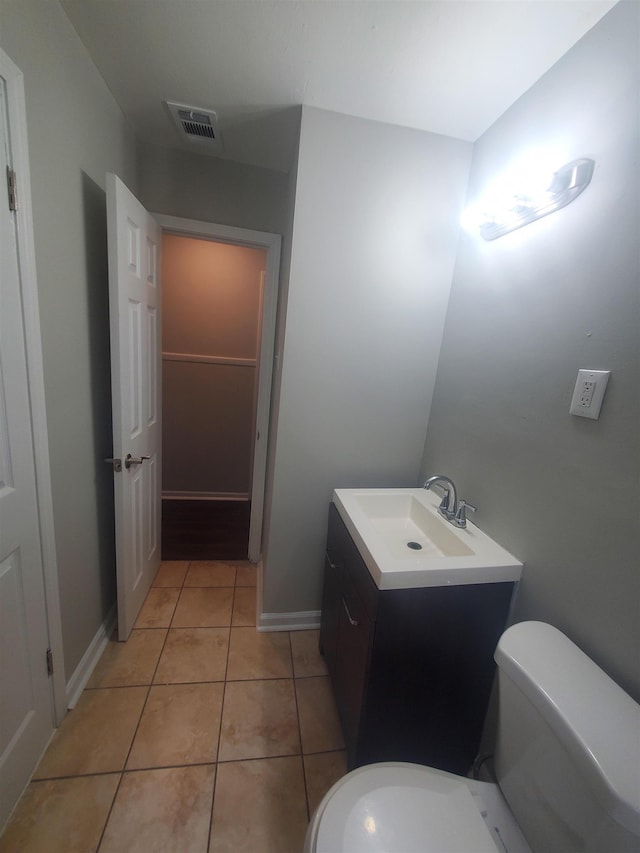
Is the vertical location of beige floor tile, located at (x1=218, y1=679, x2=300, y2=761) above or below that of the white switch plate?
below

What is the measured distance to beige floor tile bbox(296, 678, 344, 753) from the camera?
4.10ft

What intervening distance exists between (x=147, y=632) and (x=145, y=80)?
95.4 inches

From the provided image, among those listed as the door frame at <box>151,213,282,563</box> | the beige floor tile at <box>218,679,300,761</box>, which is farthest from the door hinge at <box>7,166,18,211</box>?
the beige floor tile at <box>218,679,300,761</box>

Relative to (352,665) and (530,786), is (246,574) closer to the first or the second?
(352,665)

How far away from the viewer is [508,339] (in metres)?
1.15

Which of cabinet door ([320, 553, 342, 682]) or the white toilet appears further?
cabinet door ([320, 553, 342, 682])

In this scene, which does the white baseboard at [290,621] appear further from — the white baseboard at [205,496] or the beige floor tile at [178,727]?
the white baseboard at [205,496]

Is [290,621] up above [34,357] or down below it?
below

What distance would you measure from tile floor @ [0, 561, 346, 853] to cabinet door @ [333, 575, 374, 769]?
0.53ft

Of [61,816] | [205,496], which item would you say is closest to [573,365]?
[61,816]

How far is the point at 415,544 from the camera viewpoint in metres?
1.29

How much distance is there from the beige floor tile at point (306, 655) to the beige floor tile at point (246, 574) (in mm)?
477

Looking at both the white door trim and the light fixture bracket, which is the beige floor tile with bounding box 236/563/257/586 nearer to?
the white door trim

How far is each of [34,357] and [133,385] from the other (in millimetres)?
538
